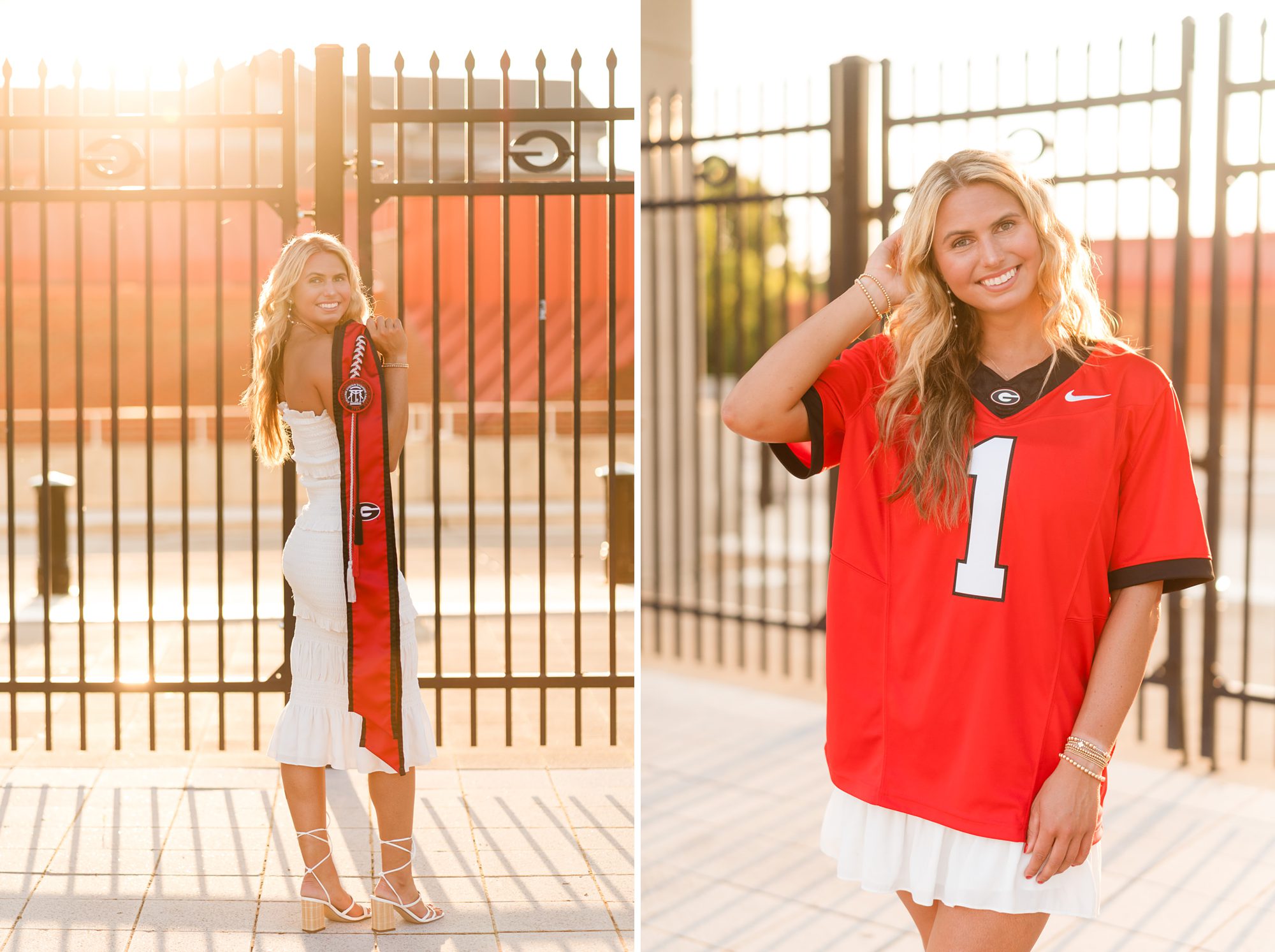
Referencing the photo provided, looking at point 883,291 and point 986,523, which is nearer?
point 986,523

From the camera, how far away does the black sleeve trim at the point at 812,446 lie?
2.07 m

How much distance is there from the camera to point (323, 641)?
317 centimetres

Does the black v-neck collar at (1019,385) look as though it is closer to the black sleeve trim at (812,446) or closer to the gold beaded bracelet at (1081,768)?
the black sleeve trim at (812,446)

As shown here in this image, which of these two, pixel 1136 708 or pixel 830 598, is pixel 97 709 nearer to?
pixel 830 598

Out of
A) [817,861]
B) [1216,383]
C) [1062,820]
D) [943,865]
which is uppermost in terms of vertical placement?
[1216,383]

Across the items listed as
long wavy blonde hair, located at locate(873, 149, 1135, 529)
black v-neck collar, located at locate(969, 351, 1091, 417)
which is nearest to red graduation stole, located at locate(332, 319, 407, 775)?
long wavy blonde hair, located at locate(873, 149, 1135, 529)

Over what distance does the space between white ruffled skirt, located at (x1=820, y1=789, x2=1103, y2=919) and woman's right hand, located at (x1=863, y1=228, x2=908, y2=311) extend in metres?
0.85

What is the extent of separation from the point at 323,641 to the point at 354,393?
0.68m

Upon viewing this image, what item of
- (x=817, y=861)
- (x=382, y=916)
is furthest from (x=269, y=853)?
(x=817, y=861)

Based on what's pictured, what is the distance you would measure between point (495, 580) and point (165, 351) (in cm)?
915

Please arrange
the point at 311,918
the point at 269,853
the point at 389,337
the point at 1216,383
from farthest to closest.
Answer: the point at 1216,383, the point at 269,853, the point at 311,918, the point at 389,337

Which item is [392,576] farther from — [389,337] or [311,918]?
[311,918]

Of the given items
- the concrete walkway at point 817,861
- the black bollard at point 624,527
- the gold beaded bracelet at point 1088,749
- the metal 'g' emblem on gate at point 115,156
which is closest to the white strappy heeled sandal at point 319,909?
the concrete walkway at point 817,861

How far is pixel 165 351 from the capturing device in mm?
16391
